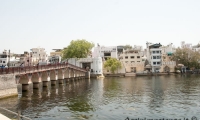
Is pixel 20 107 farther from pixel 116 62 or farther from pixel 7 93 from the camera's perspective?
pixel 116 62

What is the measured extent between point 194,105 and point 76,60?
3012 inches

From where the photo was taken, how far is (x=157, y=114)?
88.6 feet

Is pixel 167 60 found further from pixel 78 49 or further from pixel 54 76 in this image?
pixel 54 76

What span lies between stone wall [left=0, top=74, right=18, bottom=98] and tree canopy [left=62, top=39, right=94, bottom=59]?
234 feet

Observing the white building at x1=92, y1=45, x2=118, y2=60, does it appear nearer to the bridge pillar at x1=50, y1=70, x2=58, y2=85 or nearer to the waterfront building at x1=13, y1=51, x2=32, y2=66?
the waterfront building at x1=13, y1=51, x2=32, y2=66

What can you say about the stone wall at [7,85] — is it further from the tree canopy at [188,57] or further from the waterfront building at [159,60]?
the tree canopy at [188,57]

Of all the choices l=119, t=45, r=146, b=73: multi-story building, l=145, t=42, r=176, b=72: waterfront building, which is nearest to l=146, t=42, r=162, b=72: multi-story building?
l=145, t=42, r=176, b=72: waterfront building

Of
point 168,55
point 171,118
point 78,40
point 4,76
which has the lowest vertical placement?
point 171,118

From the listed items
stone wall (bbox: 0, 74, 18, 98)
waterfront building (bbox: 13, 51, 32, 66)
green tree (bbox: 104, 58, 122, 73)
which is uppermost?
waterfront building (bbox: 13, 51, 32, 66)

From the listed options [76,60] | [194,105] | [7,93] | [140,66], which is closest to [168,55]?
[140,66]

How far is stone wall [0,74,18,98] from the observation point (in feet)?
122

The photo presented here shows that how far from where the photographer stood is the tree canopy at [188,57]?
362ft

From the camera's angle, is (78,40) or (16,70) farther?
(78,40)

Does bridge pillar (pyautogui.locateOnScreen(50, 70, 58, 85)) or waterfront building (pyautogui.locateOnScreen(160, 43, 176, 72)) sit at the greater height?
waterfront building (pyautogui.locateOnScreen(160, 43, 176, 72))
